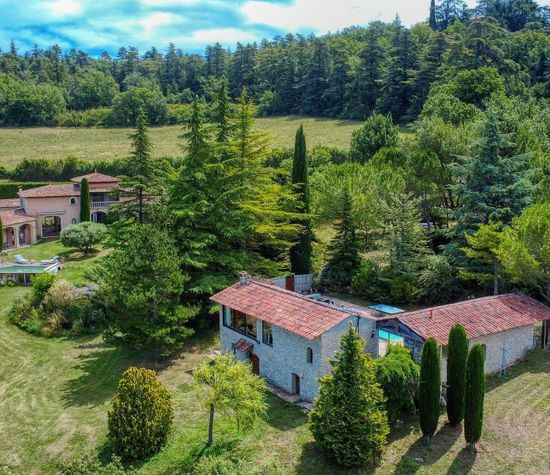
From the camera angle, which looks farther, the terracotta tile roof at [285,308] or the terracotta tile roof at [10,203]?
the terracotta tile roof at [10,203]

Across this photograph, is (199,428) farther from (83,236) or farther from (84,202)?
(84,202)

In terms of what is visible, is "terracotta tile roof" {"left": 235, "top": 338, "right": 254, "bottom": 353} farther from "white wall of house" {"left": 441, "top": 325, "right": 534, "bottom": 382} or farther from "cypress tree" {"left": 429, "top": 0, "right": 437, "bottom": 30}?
"cypress tree" {"left": 429, "top": 0, "right": 437, "bottom": 30}

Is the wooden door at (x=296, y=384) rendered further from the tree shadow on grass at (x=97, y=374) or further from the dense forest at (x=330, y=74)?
the dense forest at (x=330, y=74)

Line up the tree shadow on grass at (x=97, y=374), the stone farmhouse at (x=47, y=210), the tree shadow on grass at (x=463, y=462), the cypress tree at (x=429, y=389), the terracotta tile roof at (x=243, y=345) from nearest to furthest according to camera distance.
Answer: the tree shadow on grass at (x=463, y=462), the cypress tree at (x=429, y=389), the tree shadow on grass at (x=97, y=374), the terracotta tile roof at (x=243, y=345), the stone farmhouse at (x=47, y=210)

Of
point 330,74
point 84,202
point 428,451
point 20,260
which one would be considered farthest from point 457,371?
point 330,74

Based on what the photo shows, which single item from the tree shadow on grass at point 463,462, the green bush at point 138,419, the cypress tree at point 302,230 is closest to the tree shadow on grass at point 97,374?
the green bush at point 138,419

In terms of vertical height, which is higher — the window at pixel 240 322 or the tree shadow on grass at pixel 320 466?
the window at pixel 240 322
